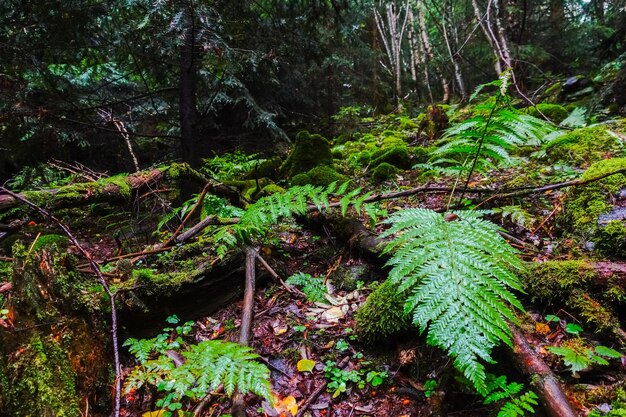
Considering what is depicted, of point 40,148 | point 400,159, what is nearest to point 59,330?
point 400,159

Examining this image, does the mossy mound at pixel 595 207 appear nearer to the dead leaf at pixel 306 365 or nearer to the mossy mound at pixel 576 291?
the mossy mound at pixel 576 291

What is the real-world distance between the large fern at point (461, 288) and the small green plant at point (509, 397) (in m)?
0.09

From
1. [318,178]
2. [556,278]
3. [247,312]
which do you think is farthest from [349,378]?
[318,178]

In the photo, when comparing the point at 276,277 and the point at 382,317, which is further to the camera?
the point at 276,277

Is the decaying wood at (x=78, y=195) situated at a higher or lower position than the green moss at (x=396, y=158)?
higher

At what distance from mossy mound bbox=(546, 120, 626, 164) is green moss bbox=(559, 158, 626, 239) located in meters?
1.49

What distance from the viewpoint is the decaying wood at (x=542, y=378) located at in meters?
1.36

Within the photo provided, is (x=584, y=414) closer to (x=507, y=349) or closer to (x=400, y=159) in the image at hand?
(x=507, y=349)

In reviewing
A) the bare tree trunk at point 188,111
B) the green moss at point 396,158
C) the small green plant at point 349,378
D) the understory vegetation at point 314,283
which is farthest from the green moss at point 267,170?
the small green plant at point 349,378

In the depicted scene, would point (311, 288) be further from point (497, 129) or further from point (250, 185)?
point (250, 185)

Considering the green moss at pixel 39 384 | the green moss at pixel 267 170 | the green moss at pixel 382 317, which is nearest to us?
the green moss at pixel 39 384

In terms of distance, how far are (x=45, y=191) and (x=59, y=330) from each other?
1.21 meters

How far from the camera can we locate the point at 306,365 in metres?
2.22

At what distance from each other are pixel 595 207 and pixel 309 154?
4165 mm
